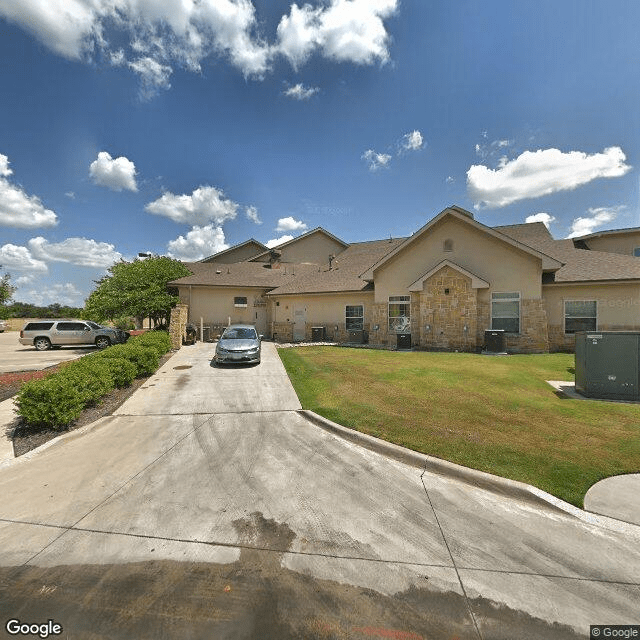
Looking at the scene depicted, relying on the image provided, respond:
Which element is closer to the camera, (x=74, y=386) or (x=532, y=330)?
(x=74, y=386)

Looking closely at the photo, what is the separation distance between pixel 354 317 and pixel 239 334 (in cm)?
863

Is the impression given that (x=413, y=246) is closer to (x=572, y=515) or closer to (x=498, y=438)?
(x=498, y=438)

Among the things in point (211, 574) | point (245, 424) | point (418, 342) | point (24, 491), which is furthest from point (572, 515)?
point (418, 342)

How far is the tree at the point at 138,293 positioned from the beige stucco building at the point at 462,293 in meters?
1.62

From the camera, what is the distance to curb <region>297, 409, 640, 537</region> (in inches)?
144

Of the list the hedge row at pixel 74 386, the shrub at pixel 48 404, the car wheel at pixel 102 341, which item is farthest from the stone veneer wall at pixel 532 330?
the car wheel at pixel 102 341

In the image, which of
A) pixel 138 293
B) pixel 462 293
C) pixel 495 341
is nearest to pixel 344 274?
pixel 462 293

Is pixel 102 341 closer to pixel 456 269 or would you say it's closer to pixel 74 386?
pixel 74 386

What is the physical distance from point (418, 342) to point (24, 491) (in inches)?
645

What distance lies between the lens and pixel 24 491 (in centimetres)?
435

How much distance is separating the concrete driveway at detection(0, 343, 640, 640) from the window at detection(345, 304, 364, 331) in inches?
592

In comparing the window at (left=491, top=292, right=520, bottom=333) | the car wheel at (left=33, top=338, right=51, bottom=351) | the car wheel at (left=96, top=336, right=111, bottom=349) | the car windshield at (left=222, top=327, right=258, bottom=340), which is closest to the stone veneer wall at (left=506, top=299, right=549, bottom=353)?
the window at (left=491, top=292, right=520, bottom=333)

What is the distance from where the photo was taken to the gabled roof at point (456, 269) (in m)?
15.7

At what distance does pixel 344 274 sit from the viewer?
76.3ft
